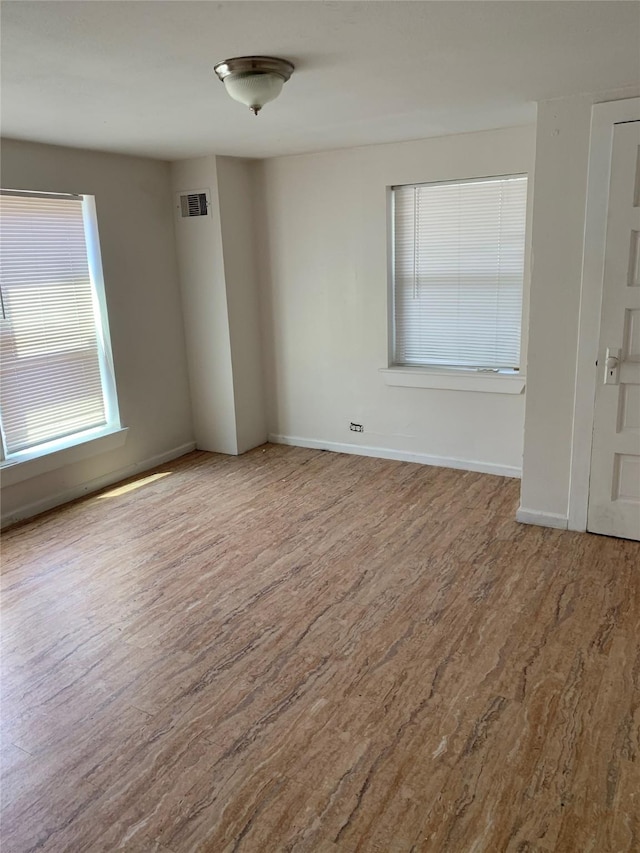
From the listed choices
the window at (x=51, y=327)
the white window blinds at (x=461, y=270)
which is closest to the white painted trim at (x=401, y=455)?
the white window blinds at (x=461, y=270)

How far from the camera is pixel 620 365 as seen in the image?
320 centimetres

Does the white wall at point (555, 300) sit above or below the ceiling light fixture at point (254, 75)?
below

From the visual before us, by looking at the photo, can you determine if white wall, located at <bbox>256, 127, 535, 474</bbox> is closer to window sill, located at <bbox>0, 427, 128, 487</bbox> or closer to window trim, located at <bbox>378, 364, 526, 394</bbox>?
window trim, located at <bbox>378, 364, 526, 394</bbox>

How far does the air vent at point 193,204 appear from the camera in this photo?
470 cm

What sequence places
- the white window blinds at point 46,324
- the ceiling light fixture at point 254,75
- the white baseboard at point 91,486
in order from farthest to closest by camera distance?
the white baseboard at point 91,486, the white window blinds at point 46,324, the ceiling light fixture at point 254,75

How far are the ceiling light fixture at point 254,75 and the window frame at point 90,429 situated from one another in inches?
77.1

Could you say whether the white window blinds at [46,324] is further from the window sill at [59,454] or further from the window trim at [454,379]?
the window trim at [454,379]

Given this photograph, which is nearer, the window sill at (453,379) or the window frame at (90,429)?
the window frame at (90,429)

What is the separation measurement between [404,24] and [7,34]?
1274mm

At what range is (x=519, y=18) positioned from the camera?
2035mm

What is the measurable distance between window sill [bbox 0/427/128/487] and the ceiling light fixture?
8.49 ft

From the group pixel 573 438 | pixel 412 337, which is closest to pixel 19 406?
pixel 412 337

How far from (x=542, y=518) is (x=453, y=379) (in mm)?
1249

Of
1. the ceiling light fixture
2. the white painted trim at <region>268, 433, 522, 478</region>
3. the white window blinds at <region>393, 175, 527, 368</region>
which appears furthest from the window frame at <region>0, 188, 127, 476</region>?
the white window blinds at <region>393, 175, 527, 368</region>
